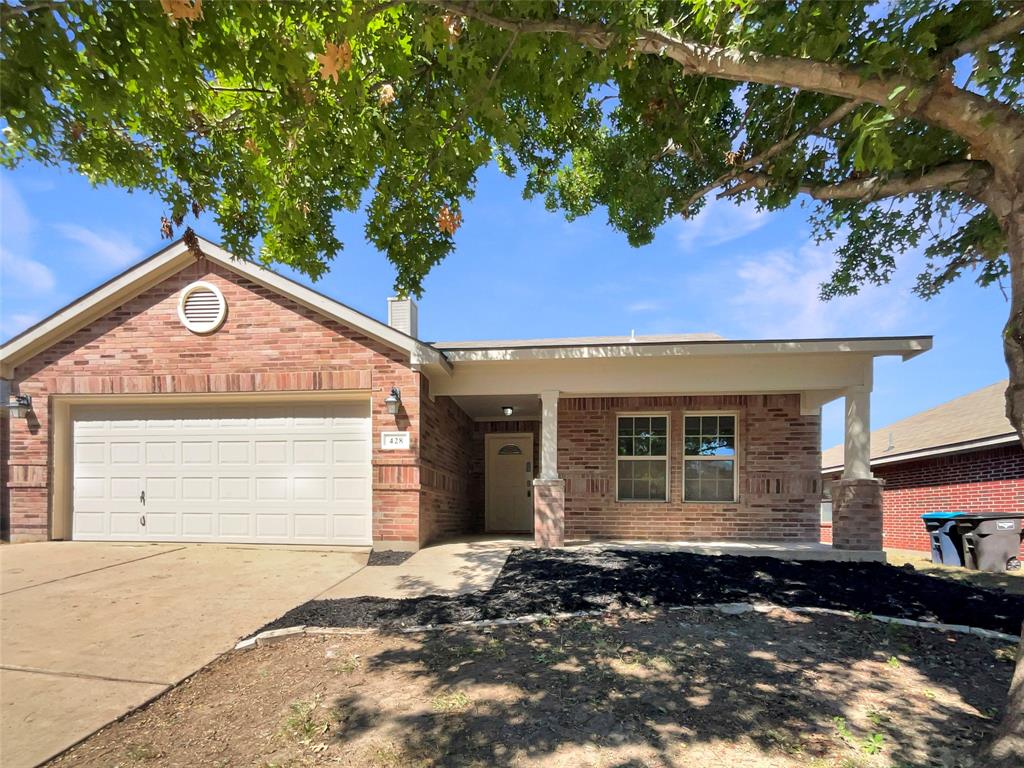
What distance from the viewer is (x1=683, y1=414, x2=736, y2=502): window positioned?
381 inches

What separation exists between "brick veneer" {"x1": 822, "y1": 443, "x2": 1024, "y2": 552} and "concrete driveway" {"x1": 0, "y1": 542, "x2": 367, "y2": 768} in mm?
12480

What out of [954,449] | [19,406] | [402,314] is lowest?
[954,449]

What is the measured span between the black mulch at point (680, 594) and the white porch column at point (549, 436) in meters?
1.72

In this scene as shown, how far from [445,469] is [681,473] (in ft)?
14.3

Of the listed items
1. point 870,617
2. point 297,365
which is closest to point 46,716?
point 297,365

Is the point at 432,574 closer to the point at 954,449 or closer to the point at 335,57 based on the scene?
the point at 335,57

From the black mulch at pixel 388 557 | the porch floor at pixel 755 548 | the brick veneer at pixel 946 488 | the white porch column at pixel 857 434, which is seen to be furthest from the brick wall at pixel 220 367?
the brick veneer at pixel 946 488

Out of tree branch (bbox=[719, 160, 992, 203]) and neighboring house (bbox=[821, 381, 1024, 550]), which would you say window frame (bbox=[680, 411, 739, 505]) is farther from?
tree branch (bbox=[719, 160, 992, 203])

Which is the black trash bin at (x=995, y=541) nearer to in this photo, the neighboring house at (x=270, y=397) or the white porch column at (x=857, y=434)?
the neighboring house at (x=270, y=397)

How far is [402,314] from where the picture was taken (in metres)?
10.9

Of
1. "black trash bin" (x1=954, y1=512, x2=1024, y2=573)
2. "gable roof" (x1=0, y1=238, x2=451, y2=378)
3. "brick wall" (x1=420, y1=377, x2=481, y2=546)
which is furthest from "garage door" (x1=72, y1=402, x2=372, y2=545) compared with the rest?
"black trash bin" (x1=954, y1=512, x2=1024, y2=573)

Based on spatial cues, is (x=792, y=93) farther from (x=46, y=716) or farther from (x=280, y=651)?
(x=46, y=716)

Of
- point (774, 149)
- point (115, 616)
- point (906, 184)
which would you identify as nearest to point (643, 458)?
point (774, 149)

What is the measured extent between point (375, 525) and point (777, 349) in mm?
6650
